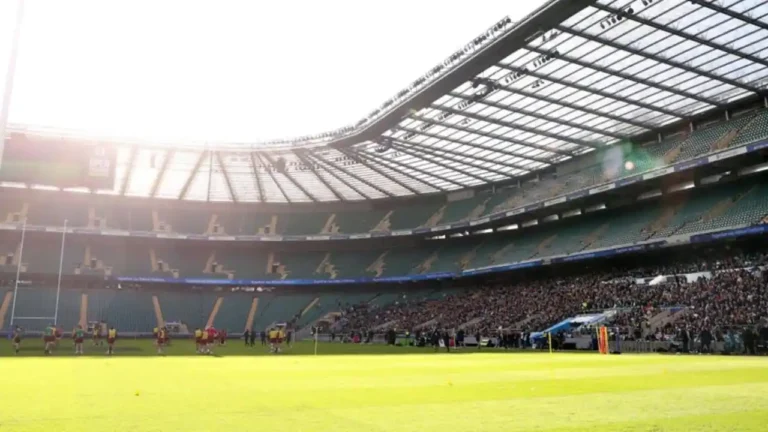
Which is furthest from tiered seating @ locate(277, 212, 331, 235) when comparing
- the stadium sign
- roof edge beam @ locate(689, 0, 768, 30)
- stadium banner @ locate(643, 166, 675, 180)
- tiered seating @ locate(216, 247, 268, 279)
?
roof edge beam @ locate(689, 0, 768, 30)

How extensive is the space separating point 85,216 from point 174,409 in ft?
195

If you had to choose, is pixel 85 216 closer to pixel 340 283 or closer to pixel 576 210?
pixel 340 283

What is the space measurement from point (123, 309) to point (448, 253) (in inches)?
1306

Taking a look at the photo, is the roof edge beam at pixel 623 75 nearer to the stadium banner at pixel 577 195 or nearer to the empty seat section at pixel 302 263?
the stadium banner at pixel 577 195

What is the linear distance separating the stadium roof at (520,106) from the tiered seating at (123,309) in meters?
11.4

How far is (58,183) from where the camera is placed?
40.3 feet

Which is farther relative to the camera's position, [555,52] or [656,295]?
[656,295]

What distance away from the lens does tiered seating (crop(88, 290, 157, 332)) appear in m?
54.2

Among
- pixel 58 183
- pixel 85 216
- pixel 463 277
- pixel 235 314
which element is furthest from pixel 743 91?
pixel 85 216

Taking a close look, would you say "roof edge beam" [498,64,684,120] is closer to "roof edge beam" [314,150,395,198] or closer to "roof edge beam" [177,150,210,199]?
"roof edge beam" [314,150,395,198]

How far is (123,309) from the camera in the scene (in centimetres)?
5609

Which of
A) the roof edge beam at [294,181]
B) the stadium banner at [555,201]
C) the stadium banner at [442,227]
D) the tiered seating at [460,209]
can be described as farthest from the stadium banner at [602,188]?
the roof edge beam at [294,181]

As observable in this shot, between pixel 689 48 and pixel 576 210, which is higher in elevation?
pixel 689 48

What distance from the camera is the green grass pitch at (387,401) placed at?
7734 mm
